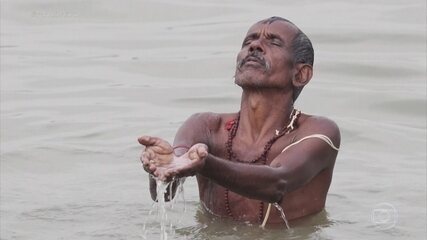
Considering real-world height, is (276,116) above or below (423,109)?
above

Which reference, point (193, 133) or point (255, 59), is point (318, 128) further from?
point (193, 133)

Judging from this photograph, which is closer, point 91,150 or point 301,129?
point 301,129

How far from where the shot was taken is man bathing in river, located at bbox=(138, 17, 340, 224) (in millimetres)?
6844

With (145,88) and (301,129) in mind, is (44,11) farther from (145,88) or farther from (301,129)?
(301,129)

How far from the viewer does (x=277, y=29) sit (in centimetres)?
695

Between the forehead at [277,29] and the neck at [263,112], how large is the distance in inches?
11.9

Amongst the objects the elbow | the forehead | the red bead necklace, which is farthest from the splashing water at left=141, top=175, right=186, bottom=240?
the forehead

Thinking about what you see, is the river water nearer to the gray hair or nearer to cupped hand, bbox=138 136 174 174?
the gray hair

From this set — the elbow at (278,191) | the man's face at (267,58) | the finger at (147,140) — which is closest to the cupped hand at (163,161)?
the finger at (147,140)

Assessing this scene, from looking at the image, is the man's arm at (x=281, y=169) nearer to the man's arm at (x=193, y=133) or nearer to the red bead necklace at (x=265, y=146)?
the red bead necklace at (x=265, y=146)

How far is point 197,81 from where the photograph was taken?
37.8ft

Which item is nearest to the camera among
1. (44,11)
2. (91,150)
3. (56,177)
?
(56,177)

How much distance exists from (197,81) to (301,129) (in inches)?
183

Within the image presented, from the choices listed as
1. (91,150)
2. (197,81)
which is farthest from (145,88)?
(91,150)
